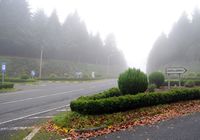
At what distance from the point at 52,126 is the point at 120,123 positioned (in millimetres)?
2666

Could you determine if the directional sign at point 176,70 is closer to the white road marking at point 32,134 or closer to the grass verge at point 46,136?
the white road marking at point 32,134

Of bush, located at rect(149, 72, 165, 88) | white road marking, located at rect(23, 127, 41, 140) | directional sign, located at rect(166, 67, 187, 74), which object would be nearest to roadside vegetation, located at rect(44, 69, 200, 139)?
white road marking, located at rect(23, 127, 41, 140)

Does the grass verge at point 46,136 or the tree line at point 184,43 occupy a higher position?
the tree line at point 184,43

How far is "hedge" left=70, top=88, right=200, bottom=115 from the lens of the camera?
36.1 feet

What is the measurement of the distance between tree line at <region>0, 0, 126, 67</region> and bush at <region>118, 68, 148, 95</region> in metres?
45.7

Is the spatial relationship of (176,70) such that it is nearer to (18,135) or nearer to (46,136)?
(46,136)

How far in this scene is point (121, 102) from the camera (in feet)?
37.7

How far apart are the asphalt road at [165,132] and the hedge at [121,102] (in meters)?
1.96

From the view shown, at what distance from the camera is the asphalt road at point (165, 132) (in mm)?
8295

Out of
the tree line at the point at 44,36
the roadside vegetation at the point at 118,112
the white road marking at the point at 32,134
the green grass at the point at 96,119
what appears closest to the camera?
the white road marking at the point at 32,134

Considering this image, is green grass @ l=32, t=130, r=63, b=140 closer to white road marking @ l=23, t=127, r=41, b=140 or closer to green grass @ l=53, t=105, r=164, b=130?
white road marking @ l=23, t=127, r=41, b=140

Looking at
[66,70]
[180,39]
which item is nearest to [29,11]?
[66,70]

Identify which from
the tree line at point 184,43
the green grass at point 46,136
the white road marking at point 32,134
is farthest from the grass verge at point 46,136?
the tree line at point 184,43

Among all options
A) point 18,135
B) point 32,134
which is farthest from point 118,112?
point 18,135
